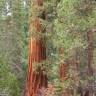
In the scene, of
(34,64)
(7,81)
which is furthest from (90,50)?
(7,81)

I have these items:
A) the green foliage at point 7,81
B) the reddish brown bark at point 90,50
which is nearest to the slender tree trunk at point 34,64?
the green foliage at point 7,81

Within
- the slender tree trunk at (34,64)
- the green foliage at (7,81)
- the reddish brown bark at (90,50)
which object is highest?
the reddish brown bark at (90,50)

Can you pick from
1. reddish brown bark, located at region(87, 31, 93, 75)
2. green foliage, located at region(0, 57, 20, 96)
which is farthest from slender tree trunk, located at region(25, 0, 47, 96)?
reddish brown bark, located at region(87, 31, 93, 75)

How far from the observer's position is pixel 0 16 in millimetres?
10156

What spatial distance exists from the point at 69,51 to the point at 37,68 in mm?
1868

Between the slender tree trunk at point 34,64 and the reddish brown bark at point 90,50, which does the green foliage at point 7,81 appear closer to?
the slender tree trunk at point 34,64

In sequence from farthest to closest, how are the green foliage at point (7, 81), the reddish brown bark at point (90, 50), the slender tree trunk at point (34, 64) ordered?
the green foliage at point (7, 81)
the slender tree trunk at point (34, 64)
the reddish brown bark at point (90, 50)

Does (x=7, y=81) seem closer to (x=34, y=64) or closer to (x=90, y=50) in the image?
(x=34, y=64)

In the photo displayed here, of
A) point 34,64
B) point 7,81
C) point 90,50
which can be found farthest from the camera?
point 7,81

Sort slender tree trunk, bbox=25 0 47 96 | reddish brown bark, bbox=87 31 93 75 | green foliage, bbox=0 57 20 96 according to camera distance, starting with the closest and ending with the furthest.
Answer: reddish brown bark, bbox=87 31 93 75, slender tree trunk, bbox=25 0 47 96, green foliage, bbox=0 57 20 96

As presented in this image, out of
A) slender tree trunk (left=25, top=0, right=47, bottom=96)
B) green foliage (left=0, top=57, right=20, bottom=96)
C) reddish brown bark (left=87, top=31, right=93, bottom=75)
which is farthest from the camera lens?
green foliage (left=0, top=57, right=20, bottom=96)

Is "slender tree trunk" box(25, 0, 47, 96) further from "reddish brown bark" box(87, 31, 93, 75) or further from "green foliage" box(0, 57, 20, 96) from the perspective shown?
"reddish brown bark" box(87, 31, 93, 75)

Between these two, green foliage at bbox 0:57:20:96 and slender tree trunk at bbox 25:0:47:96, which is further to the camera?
green foliage at bbox 0:57:20:96

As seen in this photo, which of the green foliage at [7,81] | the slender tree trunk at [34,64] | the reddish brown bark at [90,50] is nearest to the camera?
the reddish brown bark at [90,50]
